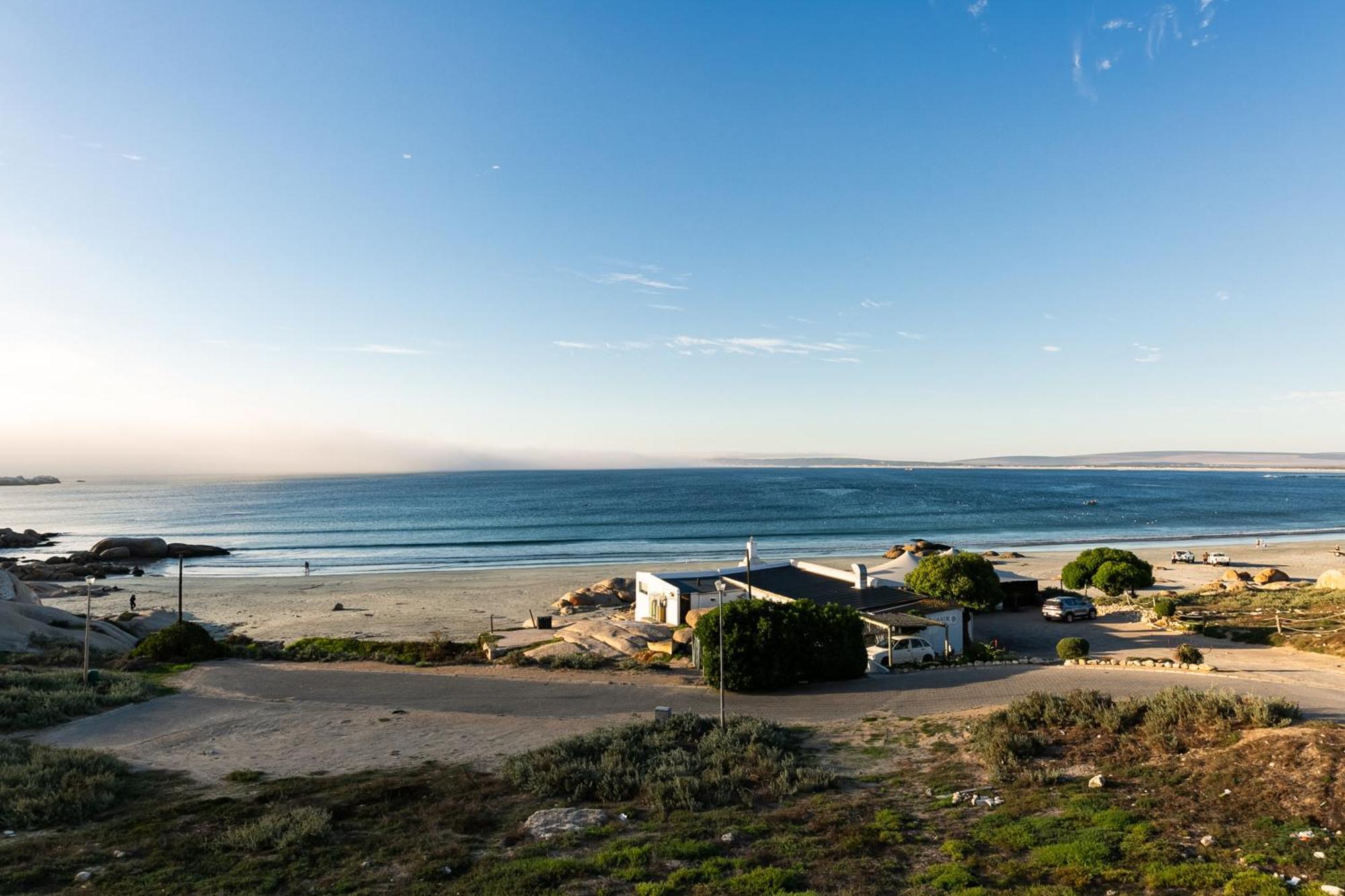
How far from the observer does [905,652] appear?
29.2 meters

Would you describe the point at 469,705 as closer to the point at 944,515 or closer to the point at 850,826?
the point at 850,826

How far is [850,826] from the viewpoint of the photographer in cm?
1205

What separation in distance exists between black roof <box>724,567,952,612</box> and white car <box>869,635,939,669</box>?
2.22 metres

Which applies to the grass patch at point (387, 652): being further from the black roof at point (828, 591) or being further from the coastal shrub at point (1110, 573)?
the coastal shrub at point (1110, 573)

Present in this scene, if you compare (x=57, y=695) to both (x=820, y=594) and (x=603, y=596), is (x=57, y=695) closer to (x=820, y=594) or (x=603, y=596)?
(x=820, y=594)

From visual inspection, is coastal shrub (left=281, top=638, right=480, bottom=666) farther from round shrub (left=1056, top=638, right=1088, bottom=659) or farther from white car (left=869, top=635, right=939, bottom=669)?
round shrub (left=1056, top=638, right=1088, bottom=659)

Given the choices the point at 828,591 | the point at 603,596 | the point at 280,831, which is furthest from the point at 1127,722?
the point at 603,596

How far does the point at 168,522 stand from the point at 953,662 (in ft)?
453

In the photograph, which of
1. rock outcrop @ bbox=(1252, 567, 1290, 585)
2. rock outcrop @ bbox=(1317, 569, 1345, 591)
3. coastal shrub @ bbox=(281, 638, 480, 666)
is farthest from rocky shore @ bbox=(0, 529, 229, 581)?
rock outcrop @ bbox=(1252, 567, 1290, 585)

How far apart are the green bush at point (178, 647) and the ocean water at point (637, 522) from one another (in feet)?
128

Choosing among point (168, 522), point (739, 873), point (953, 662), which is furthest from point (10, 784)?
point (168, 522)

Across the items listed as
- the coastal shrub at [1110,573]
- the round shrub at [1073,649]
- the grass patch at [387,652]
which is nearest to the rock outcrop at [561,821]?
the grass patch at [387,652]

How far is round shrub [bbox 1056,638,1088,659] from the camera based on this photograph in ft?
90.8

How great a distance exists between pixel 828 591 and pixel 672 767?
2146 cm
